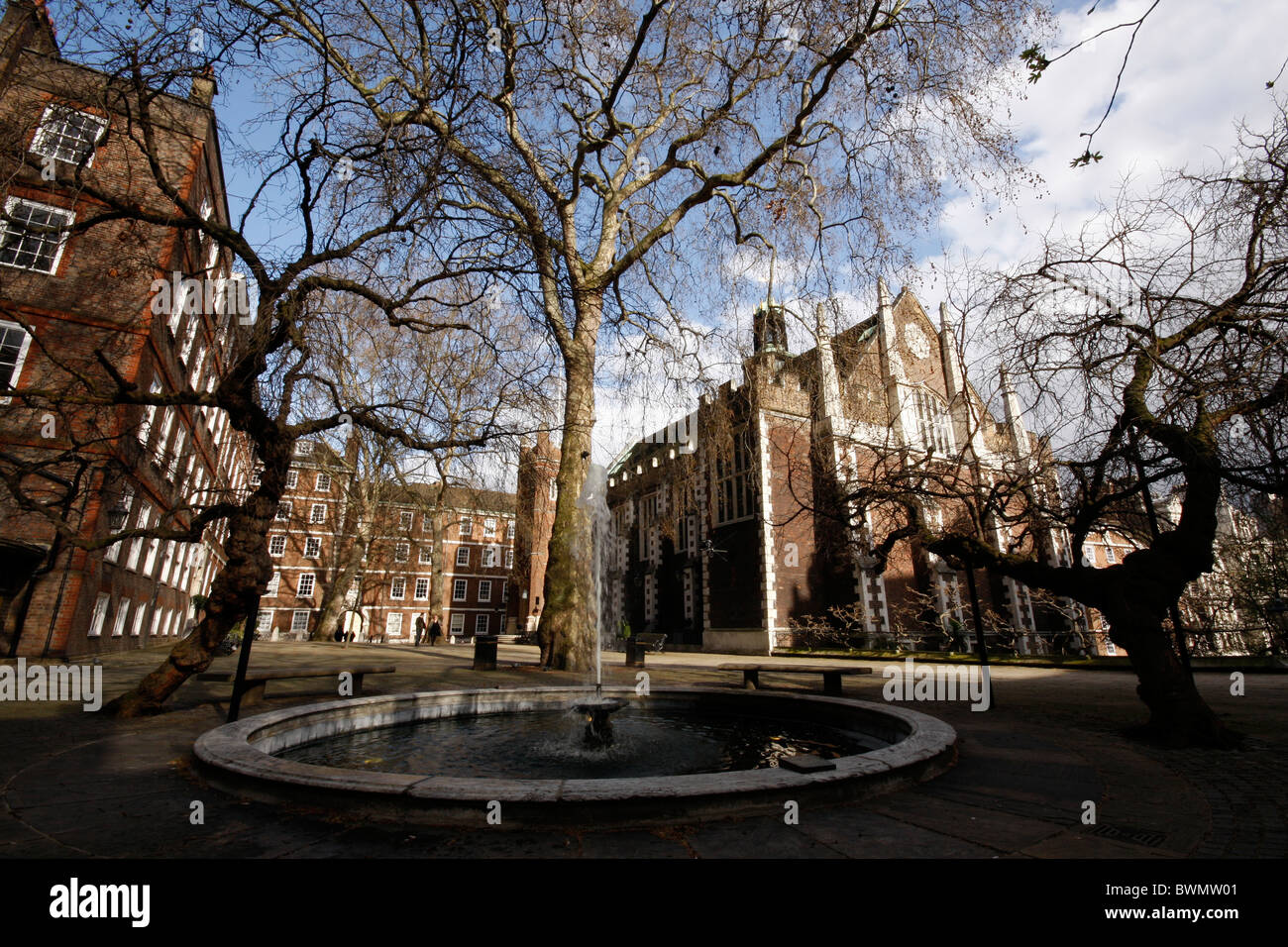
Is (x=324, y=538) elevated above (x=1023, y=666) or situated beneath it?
elevated above

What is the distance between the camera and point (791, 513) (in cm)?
2242

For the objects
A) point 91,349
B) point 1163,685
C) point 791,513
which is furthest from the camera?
point 791,513

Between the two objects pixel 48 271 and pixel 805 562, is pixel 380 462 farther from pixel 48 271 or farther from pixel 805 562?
pixel 805 562

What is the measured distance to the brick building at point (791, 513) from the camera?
9414mm

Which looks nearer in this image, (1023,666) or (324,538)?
(1023,666)

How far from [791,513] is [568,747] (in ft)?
59.0

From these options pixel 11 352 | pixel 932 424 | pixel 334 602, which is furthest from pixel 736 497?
pixel 11 352

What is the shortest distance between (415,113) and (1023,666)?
1846cm

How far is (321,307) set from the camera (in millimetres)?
6898

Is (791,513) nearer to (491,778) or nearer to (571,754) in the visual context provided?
(571,754)
